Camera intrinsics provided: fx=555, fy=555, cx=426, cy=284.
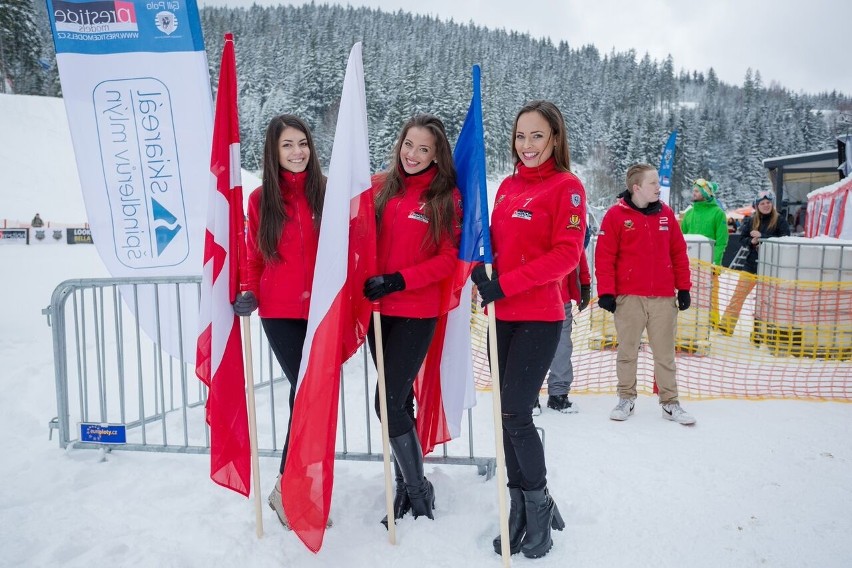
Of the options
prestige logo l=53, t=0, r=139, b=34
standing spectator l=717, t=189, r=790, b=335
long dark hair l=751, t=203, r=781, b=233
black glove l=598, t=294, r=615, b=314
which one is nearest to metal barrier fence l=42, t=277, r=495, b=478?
black glove l=598, t=294, r=615, b=314

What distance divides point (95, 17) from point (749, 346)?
762 centimetres

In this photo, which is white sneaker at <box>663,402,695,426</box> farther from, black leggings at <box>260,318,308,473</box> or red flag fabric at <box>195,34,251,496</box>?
red flag fabric at <box>195,34,251,496</box>

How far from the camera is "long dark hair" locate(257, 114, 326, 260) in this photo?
287 centimetres

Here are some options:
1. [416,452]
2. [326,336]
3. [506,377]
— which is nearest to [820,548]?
[506,377]

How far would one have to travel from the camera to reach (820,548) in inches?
109

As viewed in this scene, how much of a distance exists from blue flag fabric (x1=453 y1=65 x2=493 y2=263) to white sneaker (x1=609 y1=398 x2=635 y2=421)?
2655 millimetres

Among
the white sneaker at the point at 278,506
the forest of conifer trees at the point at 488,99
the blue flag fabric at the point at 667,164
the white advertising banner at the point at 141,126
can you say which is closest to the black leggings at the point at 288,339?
the white sneaker at the point at 278,506

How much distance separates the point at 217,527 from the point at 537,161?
2.50 meters

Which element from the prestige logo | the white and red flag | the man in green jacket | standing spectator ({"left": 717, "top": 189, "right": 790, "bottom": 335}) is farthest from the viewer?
the man in green jacket

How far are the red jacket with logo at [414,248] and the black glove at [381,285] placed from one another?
0.34 feet

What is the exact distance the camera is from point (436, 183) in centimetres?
280

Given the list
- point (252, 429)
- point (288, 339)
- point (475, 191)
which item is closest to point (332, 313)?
point (288, 339)

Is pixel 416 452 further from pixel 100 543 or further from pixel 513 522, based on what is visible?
pixel 100 543

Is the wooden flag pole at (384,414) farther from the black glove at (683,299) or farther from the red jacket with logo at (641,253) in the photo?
the black glove at (683,299)
